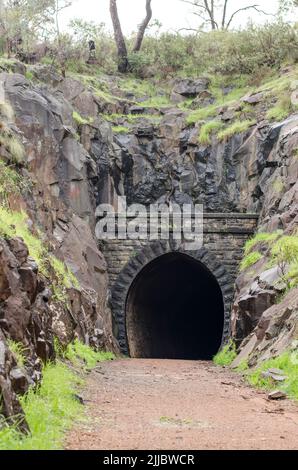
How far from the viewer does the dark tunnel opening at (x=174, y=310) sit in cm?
2134

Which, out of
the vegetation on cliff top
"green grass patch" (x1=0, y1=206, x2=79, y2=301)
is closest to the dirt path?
"green grass patch" (x1=0, y1=206, x2=79, y2=301)

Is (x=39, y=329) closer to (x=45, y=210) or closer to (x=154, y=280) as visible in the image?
(x=45, y=210)

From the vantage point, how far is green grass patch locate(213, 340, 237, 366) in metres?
15.3

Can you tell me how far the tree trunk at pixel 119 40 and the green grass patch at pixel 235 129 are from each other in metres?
9.35

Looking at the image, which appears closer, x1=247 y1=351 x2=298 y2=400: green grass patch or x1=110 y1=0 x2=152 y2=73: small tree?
x1=247 y1=351 x2=298 y2=400: green grass patch

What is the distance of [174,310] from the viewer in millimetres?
25469

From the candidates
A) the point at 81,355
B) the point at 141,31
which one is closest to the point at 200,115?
the point at 141,31

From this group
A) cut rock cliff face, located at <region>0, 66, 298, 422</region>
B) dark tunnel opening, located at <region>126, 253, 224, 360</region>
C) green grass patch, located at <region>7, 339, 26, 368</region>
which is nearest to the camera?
green grass patch, located at <region>7, 339, 26, 368</region>

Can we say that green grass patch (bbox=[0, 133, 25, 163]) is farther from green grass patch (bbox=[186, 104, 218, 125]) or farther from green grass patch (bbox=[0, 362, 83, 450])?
green grass patch (bbox=[186, 104, 218, 125])

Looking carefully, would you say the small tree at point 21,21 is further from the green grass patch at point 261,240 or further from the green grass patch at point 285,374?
the green grass patch at point 285,374

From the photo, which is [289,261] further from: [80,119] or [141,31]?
[141,31]

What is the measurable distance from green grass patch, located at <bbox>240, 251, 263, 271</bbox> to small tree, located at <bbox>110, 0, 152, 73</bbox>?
52.3 ft

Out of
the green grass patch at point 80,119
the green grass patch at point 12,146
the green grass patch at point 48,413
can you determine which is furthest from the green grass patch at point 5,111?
the green grass patch at point 48,413
